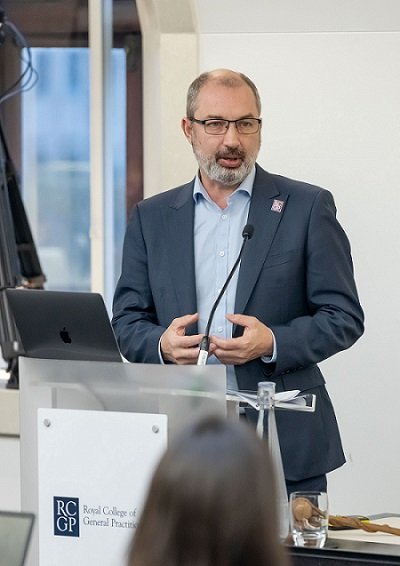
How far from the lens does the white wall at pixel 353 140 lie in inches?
160

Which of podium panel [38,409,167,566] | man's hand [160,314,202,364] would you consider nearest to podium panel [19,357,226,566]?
podium panel [38,409,167,566]

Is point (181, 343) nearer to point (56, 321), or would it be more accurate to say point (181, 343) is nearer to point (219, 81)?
point (56, 321)

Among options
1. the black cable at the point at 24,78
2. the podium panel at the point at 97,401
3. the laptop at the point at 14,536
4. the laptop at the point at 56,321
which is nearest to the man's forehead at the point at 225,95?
the laptop at the point at 56,321

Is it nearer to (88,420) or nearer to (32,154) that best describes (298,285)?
(88,420)

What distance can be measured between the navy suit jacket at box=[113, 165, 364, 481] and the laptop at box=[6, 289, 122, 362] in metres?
0.50

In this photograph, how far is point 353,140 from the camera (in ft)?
13.4

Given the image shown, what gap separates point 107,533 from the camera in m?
2.04

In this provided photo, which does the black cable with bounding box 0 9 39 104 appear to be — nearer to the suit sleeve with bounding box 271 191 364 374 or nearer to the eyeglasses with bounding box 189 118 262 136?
the eyeglasses with bounding box 189 118 262 136

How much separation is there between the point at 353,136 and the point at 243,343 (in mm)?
1699

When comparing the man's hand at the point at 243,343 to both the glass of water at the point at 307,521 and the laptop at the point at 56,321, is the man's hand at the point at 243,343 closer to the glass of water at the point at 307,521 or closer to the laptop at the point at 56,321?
the laptop at the point at 56,321

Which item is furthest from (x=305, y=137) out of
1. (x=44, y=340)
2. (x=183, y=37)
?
(x=44, y=340)

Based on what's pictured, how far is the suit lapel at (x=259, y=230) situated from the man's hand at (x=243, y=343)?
188 mm

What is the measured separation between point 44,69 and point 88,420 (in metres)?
3.41

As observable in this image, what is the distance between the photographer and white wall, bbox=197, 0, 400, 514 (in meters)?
4.07
